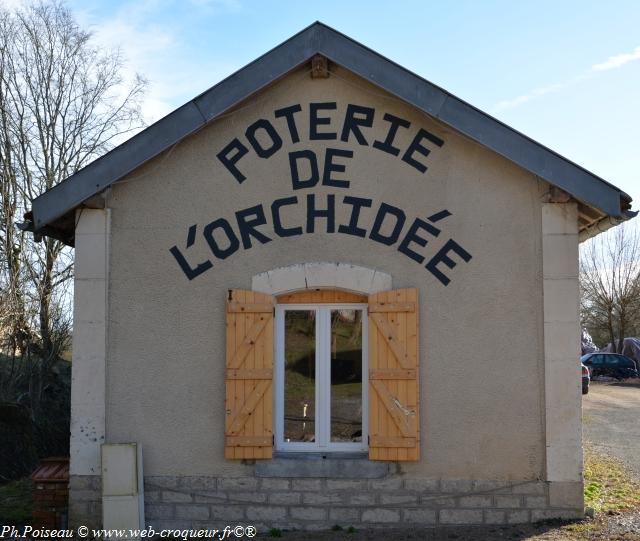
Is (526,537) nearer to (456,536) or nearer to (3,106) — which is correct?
(456,536)

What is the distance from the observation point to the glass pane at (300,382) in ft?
26.5

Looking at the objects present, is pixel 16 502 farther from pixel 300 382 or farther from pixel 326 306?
pixel 326 306

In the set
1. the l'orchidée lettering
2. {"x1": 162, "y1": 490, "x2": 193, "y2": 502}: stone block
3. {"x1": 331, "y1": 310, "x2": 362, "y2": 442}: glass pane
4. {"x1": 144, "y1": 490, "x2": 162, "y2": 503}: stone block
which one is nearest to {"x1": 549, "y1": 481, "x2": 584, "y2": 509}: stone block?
{"x1": 331, "y1": 310, "x2": 362, "y2": 442}: glass pane

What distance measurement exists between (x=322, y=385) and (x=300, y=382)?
23cm

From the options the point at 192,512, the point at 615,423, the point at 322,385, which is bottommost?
the point at 615,423

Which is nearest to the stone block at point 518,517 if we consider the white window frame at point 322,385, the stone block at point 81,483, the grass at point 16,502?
the white window frame at point 322,385

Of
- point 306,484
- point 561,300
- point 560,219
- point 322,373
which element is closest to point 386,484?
point 306,484

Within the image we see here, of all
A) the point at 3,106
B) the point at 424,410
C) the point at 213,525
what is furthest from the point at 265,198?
the point at 3,106

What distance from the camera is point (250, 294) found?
7.93 metres

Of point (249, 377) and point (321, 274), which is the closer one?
point (249, 377)

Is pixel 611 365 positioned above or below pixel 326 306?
below

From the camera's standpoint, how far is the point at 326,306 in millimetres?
8133

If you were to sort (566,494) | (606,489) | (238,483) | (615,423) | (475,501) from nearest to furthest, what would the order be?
(566,494) < (475,501) < (238,483) < (606,489) < (615,423)

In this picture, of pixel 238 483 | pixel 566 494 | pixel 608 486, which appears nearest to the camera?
pixel 566 494
